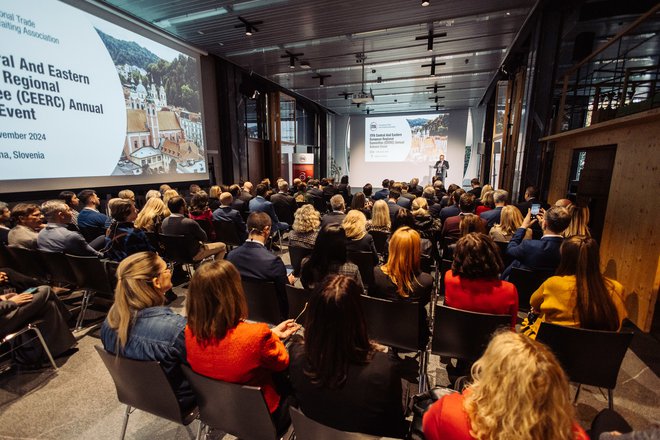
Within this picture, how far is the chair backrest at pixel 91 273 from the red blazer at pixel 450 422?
3.03 metres

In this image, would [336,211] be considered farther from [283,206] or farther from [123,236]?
[123,236]

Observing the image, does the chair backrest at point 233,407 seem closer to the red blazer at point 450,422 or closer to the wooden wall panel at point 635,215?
the red blazer at point 450,422

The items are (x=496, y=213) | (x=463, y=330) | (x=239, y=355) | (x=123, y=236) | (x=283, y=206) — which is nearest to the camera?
(x=239, y=355)

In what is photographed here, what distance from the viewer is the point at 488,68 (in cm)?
934

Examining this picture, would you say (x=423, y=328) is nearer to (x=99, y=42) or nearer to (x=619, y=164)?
(x=619, y=164)

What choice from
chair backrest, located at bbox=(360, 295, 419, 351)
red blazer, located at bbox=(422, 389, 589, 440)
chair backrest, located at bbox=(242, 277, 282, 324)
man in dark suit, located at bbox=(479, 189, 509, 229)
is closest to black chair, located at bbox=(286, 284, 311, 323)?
chair backrest, located at bbox=(242, 277, 282, 324)

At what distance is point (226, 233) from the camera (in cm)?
483

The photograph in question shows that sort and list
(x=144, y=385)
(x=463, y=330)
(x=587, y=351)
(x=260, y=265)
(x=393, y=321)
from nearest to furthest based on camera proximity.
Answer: (x=144, y=385) → (x=587, y=351) → (x=463, y=330) → (x=393, y=321) → (x=260, y=265)

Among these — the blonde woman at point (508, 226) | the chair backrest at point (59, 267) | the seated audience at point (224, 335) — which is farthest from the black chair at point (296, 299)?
the blonde woman at point (508, 226)

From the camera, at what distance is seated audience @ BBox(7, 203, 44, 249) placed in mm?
3084

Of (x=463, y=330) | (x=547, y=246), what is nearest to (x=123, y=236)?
(x=463, y=330)

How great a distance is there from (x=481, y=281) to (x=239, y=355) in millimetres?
1579

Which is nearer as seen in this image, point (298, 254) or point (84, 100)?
point (298, 254)

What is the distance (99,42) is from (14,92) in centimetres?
182
